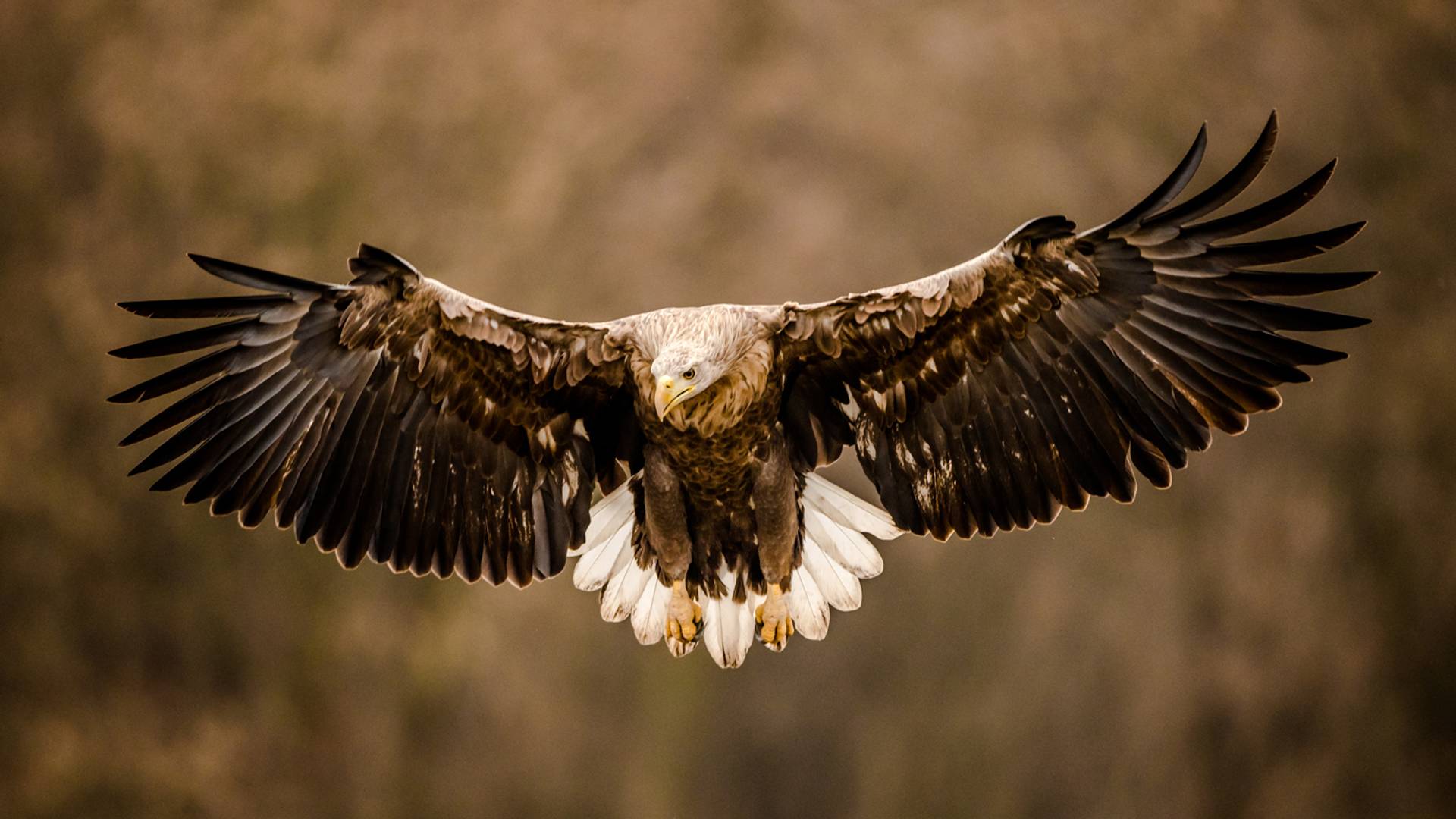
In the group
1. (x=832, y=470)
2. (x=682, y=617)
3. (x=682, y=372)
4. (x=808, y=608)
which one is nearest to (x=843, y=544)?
(x=808, y=608)

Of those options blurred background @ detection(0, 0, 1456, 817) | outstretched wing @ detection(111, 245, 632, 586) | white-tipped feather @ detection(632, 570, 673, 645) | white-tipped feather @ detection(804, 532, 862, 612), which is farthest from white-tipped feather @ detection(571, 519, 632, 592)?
blurred background @ detection(0, 0, 1456, 817)

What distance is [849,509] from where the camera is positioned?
12.1ft

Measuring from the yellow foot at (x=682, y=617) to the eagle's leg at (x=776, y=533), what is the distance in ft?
0.62

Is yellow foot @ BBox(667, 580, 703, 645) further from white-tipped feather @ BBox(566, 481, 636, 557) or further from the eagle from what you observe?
white-tipped feather @ BBox(566, 481, 636, 557)

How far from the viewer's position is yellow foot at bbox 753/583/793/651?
3.67m

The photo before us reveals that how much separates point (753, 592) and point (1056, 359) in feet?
3.76

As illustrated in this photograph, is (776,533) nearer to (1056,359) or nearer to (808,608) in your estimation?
(808,608)

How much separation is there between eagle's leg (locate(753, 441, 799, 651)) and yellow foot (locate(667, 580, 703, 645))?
7.5 inches

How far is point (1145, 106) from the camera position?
4953 millimetres

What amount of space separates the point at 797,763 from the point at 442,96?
3089 millimetres

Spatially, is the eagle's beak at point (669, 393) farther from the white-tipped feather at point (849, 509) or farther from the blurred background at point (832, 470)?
the blurred background at point (832, 470)

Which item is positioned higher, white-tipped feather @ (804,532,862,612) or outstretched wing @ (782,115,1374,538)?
outstretched wing @ (782,115,1374,538)

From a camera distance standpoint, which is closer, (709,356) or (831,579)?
(709,356)

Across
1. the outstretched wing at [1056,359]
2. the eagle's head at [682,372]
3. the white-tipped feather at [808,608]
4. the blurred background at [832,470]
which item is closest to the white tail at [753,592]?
the white-tipped feather at [808,608]
